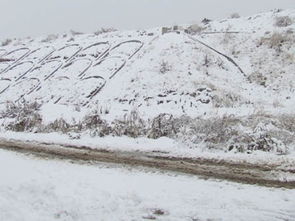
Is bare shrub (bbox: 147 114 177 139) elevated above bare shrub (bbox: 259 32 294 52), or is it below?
below

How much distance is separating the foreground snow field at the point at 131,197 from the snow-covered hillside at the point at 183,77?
341 cm

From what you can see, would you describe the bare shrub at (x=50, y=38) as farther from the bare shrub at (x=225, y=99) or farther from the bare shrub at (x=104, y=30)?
the bare shrub at (x=225, y=99)

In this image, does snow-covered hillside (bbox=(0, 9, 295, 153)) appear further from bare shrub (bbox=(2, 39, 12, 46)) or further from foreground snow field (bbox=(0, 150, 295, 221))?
bare shrub (bbox=(2, 39, 12, 46))

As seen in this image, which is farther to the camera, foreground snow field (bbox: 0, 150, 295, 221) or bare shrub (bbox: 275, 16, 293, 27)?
bare shrub (bbox: 275, 16, 293, 27)

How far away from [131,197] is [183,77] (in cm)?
1276

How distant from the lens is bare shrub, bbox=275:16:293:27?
23391 millimetres

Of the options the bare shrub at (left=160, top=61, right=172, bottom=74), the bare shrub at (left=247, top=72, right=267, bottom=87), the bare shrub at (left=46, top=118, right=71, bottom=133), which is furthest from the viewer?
the bare shrub at (left=160, top=61, right=172, bottom=74)

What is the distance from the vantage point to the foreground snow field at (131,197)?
646 cm

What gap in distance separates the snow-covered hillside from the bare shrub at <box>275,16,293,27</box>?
4 cm

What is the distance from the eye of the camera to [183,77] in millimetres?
19562

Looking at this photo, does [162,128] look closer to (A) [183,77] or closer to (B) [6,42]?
(A) [183,77]

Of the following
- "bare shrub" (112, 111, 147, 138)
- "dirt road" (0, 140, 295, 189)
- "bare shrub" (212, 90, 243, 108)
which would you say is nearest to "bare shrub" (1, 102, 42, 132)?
"dirt road" (0, 140, 295, 189)

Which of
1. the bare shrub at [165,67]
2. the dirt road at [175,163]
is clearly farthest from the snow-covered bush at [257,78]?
the dirt road at [175,163]

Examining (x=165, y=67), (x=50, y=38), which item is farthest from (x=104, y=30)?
(x=165, y=67)
